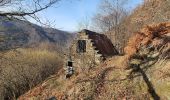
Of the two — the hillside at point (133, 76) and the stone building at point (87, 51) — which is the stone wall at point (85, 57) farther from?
the hillside at point (133, 76)

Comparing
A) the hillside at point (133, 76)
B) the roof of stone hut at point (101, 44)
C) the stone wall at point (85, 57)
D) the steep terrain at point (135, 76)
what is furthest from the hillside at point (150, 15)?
the steep terrain at point (135, 76)

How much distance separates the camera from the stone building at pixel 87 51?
3152 cm

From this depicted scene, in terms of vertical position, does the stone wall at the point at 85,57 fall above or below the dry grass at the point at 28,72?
above

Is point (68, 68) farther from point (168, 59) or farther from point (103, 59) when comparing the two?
point (168, 59)

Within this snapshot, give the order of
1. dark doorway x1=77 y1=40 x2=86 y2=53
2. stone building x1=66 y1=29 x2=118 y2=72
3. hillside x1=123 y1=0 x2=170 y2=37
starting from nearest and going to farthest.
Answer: stone building x1=66 y1=29 x2=118 y2=72, hillside x1=123 y1=0 x2=170 y2=37, dark doorway x1=77 y1=40 x2=86 y2=53

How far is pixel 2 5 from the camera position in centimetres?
1419

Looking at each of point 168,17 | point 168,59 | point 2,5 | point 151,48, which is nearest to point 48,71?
point 168,17

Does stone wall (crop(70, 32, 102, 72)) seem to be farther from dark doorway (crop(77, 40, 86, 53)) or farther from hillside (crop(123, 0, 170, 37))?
hillside (crop(123, 0, 170, 37))

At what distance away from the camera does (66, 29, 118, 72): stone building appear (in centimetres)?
3152

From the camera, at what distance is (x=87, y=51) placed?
32469mm

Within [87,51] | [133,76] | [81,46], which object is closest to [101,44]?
[87,51]

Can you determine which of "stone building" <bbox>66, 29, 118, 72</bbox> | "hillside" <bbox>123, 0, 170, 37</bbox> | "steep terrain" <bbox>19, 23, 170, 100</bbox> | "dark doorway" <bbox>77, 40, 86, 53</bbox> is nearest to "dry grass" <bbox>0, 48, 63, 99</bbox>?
"stone building" <bbox>66, 29, 118, 72</bbox>

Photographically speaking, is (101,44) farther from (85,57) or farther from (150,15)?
(150,15)

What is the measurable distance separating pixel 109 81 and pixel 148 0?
18.1 meters
